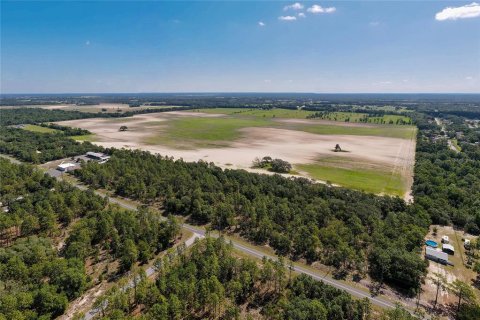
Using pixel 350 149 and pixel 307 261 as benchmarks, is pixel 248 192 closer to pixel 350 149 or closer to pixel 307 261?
pixel 307 261

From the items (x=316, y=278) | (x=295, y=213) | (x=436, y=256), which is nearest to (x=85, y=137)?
(x=295, y=213)

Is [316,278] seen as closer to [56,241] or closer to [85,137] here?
[56,241]

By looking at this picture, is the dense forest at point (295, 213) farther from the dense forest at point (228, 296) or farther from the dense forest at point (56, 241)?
the dense forest at point (56, 241)

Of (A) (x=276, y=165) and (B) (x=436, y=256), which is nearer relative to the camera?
(B) (x=436, y=256)

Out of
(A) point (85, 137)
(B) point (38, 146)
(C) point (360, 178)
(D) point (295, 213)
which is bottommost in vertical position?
(C) point (360, 178)

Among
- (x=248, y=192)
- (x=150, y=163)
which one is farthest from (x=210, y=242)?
(x=150, y=163)

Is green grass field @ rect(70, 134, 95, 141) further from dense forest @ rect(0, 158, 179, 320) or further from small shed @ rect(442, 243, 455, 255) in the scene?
small shed @ rect(442, 243, 455, 255)

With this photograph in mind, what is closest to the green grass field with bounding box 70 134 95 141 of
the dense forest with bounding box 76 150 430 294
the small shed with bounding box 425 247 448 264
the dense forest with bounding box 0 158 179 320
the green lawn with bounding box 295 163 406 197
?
the dense forest with bounding box 76 150 430 294
